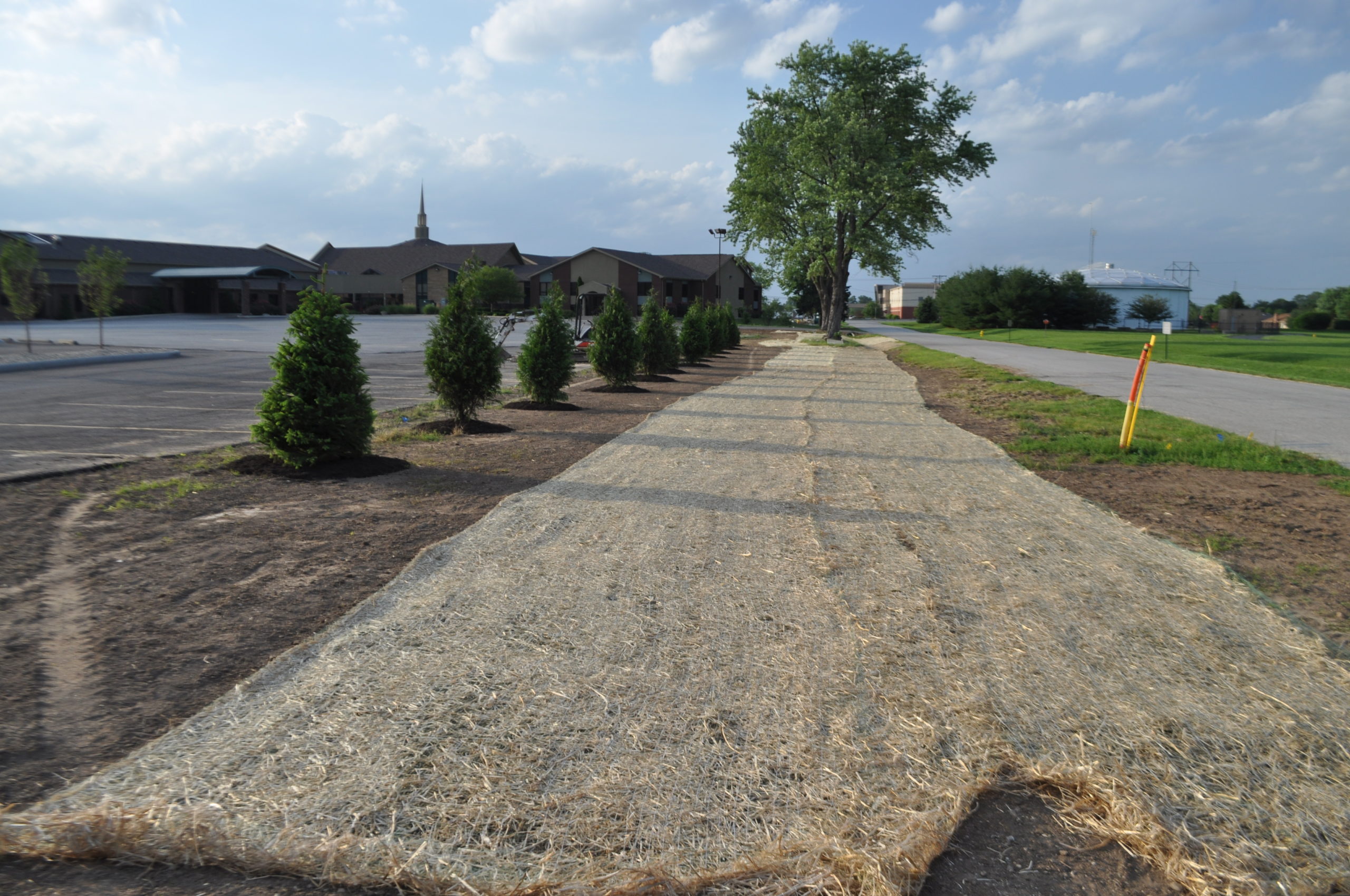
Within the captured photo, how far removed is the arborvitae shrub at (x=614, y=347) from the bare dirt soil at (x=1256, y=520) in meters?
10.2

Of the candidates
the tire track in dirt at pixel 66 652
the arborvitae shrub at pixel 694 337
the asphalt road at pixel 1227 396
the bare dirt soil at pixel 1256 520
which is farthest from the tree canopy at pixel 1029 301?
the tire track in dirt at pixel 66 652

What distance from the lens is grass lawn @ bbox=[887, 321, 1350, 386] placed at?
2283 cm


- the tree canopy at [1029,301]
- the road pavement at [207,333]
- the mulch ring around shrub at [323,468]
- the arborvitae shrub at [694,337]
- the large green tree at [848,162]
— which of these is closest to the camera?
the mulch ring around shrub at [323,468]

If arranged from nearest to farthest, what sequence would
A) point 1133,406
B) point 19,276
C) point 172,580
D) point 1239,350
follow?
point 172,580 → point 1133,406 → point 19,276 → point 1239,350

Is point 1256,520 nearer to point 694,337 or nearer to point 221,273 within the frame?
point 694,337

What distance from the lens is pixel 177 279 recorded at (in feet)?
198

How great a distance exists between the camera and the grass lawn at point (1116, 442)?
8.98 m

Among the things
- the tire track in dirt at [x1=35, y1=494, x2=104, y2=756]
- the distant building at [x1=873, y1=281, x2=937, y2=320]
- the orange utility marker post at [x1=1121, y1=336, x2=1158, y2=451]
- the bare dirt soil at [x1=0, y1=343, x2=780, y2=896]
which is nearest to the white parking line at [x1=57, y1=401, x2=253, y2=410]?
the bare dirt soil at [x1=0, y1=343, x2=780, y2=896]

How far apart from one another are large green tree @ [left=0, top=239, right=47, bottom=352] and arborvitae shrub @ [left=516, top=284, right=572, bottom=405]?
18100mm

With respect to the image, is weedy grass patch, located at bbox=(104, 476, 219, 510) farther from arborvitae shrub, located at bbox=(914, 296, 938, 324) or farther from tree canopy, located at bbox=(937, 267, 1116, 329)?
arborvitae shrub, located at bbox=(914, 296, 938, 324)

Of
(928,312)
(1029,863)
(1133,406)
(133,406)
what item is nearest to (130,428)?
(133,406)

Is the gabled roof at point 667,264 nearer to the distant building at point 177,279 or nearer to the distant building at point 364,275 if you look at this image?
the distant building at point 364,275

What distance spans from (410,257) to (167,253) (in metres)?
23.2

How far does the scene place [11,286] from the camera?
23.2 meters
